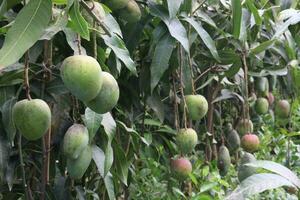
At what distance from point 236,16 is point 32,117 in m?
0.60

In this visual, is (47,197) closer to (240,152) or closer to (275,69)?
(275,69)

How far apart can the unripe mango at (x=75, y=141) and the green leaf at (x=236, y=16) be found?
48 cm

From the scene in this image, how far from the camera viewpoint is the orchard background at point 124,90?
30.4 inches

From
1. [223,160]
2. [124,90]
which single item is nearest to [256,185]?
[124,90]

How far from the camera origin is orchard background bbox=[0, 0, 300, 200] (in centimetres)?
77

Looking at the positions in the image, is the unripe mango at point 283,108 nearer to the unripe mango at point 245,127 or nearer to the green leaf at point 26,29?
the unripe mango at point 245,127

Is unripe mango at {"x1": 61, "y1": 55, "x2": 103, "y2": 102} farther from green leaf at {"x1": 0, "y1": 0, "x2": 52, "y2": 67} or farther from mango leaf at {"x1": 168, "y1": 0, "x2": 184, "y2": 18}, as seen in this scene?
mango leaf at {"x1": 168, "y1": 0, "x2": 184, "y2": 18}

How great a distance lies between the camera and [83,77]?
0.73m

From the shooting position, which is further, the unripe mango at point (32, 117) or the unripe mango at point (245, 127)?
the unripe mango at point (245, 127)

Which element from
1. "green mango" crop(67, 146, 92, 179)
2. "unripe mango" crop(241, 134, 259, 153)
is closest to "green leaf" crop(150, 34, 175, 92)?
"green mango" crop(67, 146, 92, 179)

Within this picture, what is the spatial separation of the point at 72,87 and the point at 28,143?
0.43 meters

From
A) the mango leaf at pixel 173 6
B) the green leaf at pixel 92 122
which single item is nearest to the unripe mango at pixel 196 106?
the mango leaf at pixel 173 6

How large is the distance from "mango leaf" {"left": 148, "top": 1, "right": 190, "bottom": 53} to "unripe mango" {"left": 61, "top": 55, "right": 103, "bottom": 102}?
349mm

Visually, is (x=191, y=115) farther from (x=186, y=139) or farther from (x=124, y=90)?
(x=124, y=90)
